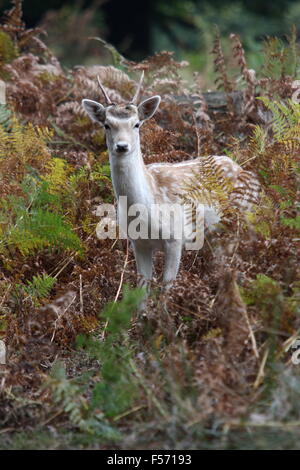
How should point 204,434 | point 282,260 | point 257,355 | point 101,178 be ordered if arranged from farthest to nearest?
point 101,178
point 282,260
point 257,355
point 204,434

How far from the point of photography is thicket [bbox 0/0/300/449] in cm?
471

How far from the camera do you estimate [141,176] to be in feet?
21.5

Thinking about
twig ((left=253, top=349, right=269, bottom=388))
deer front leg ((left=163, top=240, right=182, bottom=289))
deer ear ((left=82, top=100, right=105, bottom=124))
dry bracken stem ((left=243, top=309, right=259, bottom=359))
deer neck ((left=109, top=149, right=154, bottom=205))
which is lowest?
twig ((left=253, top=349, right=269, bottom=388))

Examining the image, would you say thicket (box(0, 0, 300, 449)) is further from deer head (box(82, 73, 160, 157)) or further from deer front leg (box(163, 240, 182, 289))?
deer head (box(82, 73, 160, 157))

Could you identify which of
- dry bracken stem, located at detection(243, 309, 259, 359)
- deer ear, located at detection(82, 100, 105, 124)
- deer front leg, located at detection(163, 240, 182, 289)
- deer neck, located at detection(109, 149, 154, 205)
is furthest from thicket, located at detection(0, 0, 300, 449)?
deer ear, located at detection(82, 100, 105, 124)

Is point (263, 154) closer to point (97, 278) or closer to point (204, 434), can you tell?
point (97, 278)

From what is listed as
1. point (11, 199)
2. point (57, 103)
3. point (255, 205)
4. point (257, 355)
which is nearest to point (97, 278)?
point (11, 199)

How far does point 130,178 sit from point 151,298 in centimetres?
105

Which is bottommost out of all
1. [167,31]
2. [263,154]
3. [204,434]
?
[204,434]

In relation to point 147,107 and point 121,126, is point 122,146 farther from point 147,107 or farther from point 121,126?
point 147,107

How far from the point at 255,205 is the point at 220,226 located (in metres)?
0.33

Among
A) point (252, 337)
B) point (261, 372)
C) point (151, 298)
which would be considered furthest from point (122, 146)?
point (261, 372)

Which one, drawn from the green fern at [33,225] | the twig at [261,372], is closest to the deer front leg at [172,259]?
the green fern at [33,225]

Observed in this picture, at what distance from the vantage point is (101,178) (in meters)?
7.60
